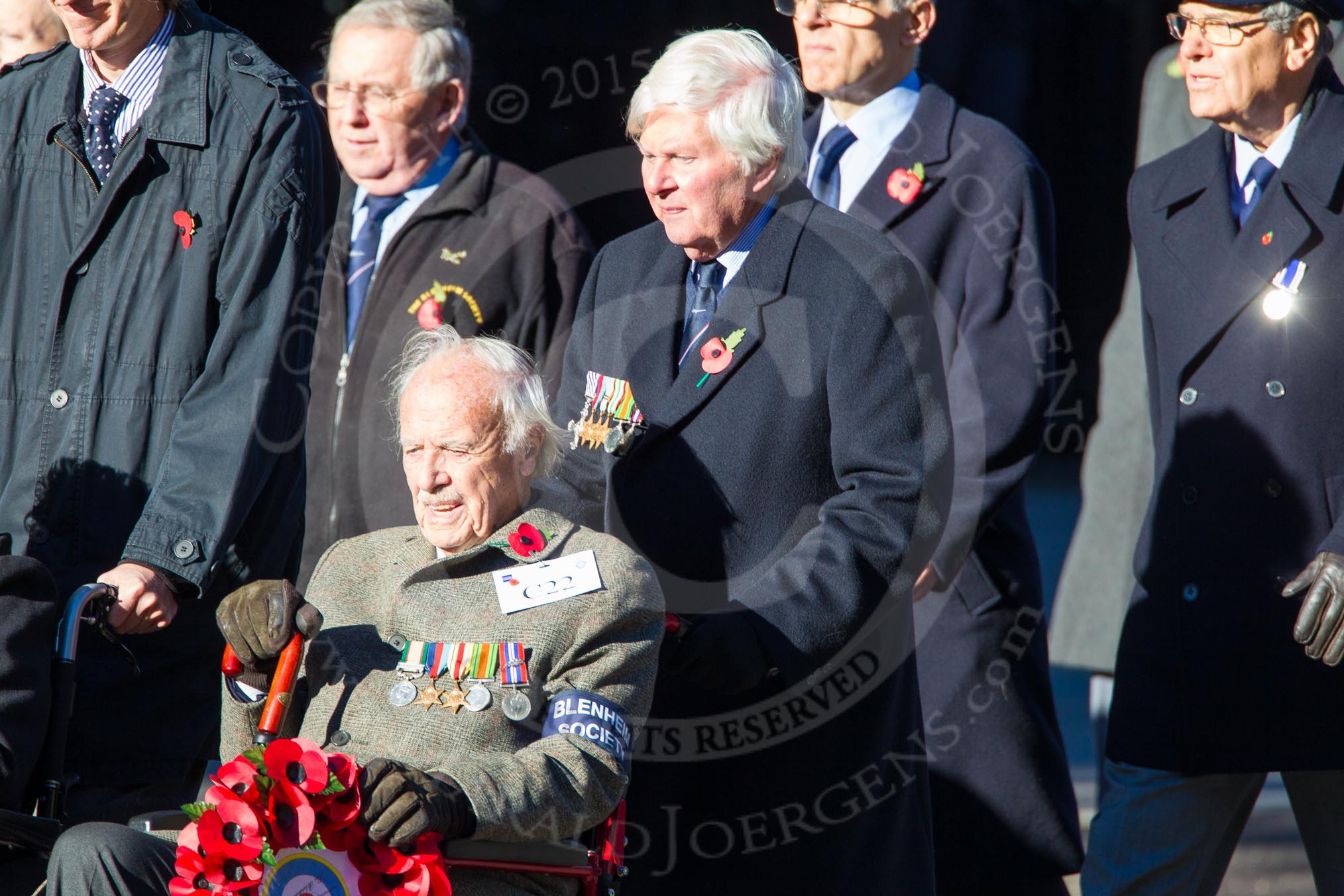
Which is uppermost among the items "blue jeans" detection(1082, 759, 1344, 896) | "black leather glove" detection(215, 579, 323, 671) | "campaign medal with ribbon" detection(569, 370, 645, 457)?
"campaign medal with ribbon" detection(569, 370, 645, 457)

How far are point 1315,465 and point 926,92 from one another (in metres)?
1.15

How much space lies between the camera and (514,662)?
2.61m

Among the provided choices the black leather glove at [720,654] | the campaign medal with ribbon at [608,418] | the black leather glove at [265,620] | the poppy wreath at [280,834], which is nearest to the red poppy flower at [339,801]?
the poppy wreath at [280,834]

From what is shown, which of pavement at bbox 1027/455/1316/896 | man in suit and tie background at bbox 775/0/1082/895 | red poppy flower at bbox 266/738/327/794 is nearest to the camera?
red poppy flower at bbox 266/738/327/794

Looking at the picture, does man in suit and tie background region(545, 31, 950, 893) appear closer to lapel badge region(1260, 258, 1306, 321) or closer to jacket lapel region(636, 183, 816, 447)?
jacket lapel region(636, 183, 816, 447)

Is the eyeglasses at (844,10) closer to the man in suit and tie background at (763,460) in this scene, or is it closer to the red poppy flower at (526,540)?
the man in suit and tie background at (763,460)

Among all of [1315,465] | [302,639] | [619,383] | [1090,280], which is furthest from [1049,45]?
[302,639]

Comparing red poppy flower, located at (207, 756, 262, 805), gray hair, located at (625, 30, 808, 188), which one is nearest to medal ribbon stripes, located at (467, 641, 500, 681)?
red poppy flower, located at (207, 756, 262, 805)

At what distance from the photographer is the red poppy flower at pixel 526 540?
2.71 m

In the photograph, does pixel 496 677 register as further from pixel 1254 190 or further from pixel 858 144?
pixel 1254 190

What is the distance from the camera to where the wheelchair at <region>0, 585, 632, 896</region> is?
2475 mm

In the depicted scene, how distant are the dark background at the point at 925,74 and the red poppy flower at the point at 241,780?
7.89 feet

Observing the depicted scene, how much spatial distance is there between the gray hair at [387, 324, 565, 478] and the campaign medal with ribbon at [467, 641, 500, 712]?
0.33m

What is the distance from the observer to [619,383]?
3012 millimetres
